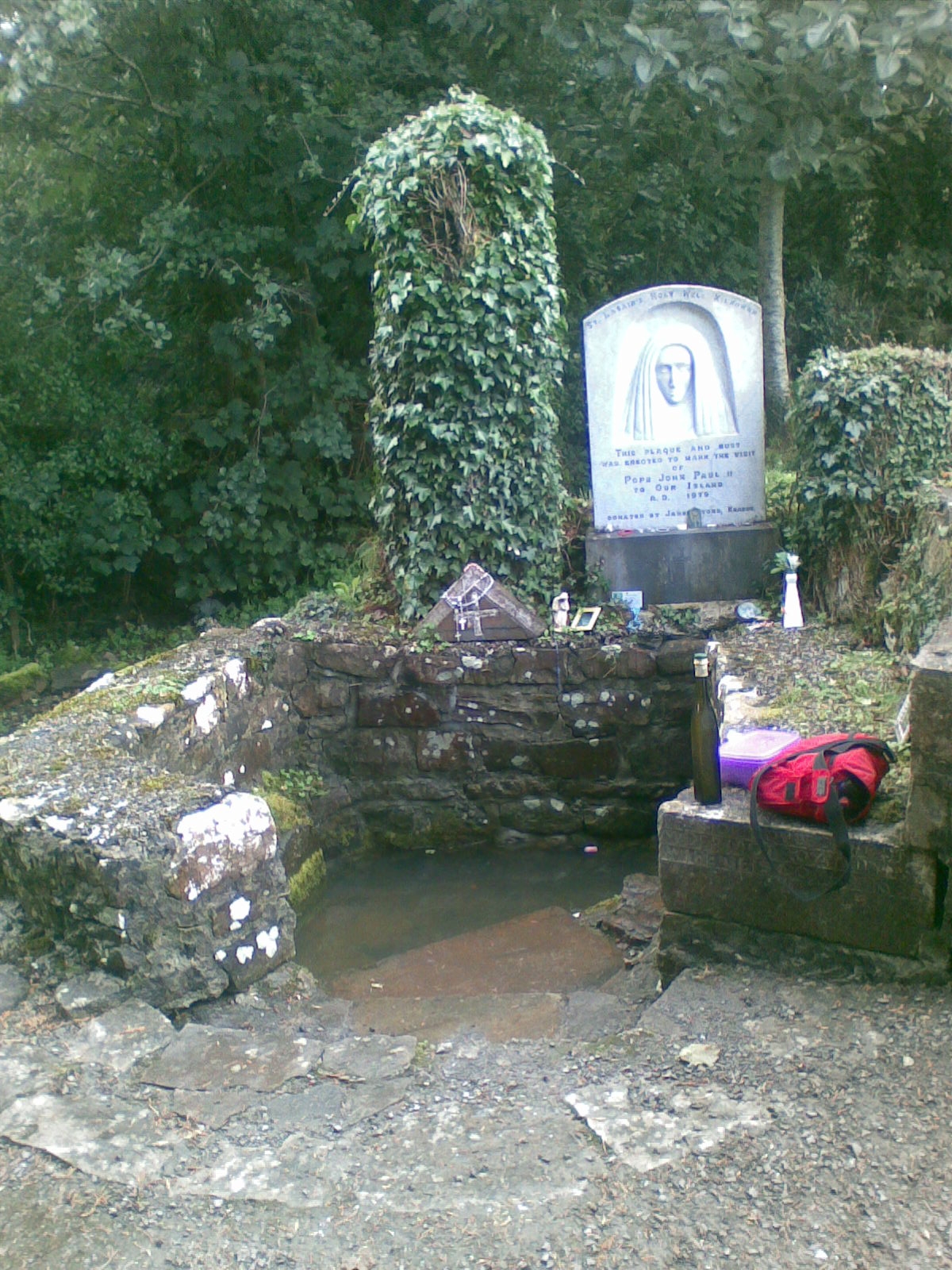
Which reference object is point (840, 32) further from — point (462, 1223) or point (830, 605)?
point (462, 1223)

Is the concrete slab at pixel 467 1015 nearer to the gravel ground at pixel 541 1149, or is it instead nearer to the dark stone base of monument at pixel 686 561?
the gravel ground at pixel 541 1149

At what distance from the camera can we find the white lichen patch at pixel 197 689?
195 inches

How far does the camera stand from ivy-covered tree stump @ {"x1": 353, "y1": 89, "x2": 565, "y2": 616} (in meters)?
6.02

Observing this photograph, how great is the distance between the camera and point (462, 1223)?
231 cm

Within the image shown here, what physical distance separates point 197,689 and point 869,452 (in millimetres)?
3920

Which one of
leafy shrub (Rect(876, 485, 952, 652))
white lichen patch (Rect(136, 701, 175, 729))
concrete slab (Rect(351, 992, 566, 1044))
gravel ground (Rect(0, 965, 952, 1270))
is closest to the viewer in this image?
gravel ground (Rect(0, 965, 952, 1270))

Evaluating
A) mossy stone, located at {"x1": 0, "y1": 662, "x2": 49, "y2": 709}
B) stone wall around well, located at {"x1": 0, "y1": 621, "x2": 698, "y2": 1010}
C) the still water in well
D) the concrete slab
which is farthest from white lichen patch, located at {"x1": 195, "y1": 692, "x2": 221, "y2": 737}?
mossy stone, located at {"x1": 0, "y1": 662, "x2": 49, "y2": 709}

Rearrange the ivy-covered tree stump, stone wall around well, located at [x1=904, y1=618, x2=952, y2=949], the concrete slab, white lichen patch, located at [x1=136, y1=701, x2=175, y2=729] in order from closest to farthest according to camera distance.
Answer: stone wall around well, located at [x1=904, y1=618, x2=952, y2=949] → the concrete slab → white lichen patch, located at [x1=136, y1=701, x2=175, y2=729] → the ivy-covered tree stump

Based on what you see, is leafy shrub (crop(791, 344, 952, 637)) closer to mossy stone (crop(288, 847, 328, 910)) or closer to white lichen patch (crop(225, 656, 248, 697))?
mossy stone (crop(288, 847, 328, 910))

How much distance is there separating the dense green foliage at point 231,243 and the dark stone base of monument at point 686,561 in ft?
11.4

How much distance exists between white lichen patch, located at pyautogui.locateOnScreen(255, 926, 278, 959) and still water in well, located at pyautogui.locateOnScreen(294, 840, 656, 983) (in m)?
0.76

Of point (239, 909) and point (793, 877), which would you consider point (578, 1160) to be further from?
point (239, 909)

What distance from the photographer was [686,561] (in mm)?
6605

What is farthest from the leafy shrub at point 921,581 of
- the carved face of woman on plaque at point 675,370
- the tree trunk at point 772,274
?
the tree trunk at point 772,274
